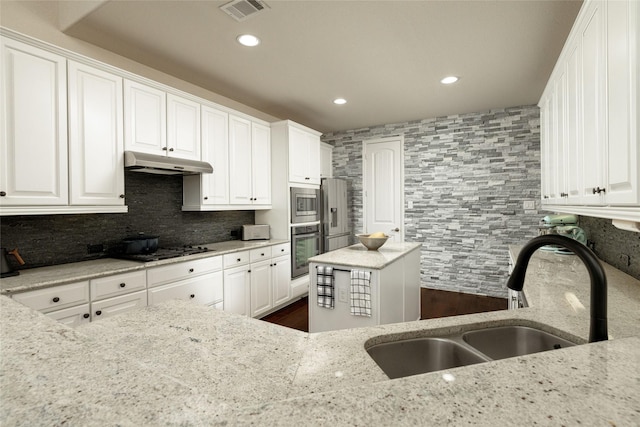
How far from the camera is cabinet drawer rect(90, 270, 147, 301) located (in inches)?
81.7

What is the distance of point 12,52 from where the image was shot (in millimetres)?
1863

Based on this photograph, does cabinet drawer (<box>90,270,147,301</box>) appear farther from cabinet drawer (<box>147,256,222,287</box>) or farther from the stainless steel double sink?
the stainless steel double sink

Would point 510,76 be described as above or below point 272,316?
above

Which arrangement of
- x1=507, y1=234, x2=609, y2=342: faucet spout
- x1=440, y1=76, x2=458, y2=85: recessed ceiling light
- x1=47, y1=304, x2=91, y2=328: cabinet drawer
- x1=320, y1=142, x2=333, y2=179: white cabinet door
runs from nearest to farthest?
1. x1=507, y1=234, x2=609, y2=342: faucet spout
2. x1=47, y1=304, x2=91, y2=328: cabinet drawer
3. x1=440, y1=76, x2=458, y2=85: recessed ceiling light
4. x1=320, y1=142, x2=333, y2=179: white cabinet door

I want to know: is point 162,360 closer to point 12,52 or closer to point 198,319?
point 198,319

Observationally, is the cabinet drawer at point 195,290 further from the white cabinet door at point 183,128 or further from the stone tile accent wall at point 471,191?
the stone tile accent wall at point 471,191

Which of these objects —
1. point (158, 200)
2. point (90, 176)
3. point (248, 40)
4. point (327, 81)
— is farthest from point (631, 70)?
point (158, 200)

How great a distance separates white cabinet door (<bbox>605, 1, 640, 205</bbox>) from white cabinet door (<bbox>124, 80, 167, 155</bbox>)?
2.96 m

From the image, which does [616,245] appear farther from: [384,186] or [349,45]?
[384,186]

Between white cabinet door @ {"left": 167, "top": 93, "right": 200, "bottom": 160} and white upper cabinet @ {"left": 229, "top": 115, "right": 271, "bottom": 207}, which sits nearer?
white cabinet door @ {"left": 167, "top": 93, "right": 200, "bottom": 160}

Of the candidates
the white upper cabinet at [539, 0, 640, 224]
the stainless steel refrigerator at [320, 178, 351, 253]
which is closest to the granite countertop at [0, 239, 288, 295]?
the stainless steel refrigerator at [320, 178, 351, 253]

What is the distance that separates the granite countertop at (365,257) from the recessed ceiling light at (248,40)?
179cm

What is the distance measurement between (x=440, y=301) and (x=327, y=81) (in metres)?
3.13

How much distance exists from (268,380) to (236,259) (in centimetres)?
254
